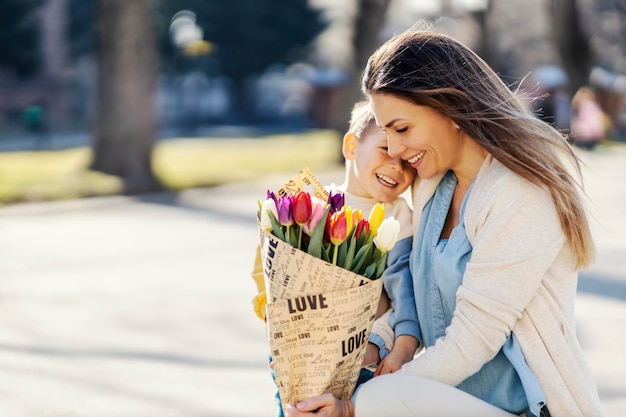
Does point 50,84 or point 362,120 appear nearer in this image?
point 362,120

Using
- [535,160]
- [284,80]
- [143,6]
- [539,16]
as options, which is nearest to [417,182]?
[535,160]

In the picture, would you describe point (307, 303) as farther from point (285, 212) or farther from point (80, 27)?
point (80, 27)

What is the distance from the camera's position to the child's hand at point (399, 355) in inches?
121

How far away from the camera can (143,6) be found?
53.0 feet

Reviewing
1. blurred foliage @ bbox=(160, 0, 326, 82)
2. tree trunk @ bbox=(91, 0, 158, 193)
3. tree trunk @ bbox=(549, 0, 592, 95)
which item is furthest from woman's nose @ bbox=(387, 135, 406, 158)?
blurred foliage @ bbox=(160, 0, 326, 82)

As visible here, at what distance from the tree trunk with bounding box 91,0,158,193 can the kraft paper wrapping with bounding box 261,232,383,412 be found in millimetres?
13416

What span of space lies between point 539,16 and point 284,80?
2090 centimetres

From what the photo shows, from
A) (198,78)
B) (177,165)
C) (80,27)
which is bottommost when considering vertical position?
(177,165)

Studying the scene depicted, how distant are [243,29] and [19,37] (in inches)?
504

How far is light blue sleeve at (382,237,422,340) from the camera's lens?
10.5 ft

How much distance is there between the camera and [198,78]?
49688mm

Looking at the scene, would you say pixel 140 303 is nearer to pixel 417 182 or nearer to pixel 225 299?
pixel 225 299

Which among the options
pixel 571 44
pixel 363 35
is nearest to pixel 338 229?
pixel 363 35

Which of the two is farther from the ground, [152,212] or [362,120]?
[152,212]
